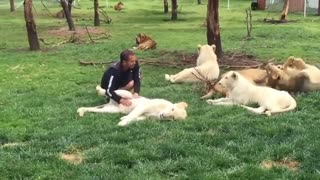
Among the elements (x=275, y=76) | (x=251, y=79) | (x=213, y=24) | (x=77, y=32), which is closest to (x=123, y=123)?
(x=251, y=79)

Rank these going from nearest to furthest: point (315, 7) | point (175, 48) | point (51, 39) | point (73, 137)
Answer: point (73, 137)
point (175, 48)
point (51, 39)
point (315, 7)

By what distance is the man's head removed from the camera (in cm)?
880

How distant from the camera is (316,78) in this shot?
389 inches

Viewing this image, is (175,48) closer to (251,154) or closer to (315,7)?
(251,154)

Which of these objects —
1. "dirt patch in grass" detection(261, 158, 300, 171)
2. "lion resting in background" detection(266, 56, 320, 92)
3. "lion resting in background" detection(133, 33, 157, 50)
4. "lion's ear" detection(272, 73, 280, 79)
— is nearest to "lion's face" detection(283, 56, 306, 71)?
"lion resting in background" detection(266, 56, 320, 92)

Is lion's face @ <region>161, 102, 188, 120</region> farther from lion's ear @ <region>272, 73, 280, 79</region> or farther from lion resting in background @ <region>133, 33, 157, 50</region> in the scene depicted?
lion resting in background @ <region>133, 33, 157, 50</region>

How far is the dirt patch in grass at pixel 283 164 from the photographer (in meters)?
6.16

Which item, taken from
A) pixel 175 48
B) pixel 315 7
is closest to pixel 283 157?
pixel 175 48

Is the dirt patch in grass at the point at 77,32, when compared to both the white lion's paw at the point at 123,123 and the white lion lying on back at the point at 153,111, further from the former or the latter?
the white lion's paw at the point at 123,123

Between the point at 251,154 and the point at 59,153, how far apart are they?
209 centimetres

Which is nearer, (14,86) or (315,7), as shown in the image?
(14,86)

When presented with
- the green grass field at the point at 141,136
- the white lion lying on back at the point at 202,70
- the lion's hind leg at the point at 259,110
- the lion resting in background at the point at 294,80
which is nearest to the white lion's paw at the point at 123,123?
the green grass field at the point at 141,136

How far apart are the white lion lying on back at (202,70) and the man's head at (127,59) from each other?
2260 mm

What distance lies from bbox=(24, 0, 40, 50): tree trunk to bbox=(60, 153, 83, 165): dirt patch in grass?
11.3 m
